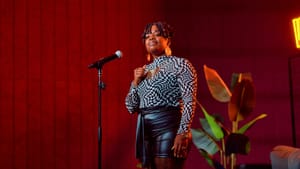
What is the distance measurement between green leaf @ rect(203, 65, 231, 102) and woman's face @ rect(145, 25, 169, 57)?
3.48 ft

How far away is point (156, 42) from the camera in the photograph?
102 inches

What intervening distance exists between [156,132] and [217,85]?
1.28 meters

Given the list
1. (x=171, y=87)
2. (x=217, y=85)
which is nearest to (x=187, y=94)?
(x=171, y=87)

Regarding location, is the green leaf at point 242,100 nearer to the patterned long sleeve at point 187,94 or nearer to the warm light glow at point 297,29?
the warm light glow at point 297,29

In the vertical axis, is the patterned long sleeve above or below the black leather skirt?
above

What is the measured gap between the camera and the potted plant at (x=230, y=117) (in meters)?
3.54

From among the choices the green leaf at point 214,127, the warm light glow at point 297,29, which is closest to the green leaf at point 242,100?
the green leaf at point 214,127

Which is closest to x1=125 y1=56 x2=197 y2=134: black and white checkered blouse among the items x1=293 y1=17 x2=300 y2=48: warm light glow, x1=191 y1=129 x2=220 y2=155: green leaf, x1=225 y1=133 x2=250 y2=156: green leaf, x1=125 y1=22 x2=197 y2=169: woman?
x1=125 y1=22 x2=197 y2=169: woman

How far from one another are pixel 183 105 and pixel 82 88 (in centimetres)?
163

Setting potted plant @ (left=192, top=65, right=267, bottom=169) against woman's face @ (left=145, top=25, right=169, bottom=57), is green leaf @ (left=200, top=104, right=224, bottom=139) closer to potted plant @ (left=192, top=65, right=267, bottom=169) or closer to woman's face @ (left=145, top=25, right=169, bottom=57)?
potted plant @ (left=192, top=65, right=267, bottom=169)

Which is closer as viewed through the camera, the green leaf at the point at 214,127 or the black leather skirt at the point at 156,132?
the black leather skirt at the point at 156,132

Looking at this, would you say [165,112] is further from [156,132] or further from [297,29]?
[297,29]

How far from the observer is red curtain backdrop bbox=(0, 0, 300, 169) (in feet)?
12.3

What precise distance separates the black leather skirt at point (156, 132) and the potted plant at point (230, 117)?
1.15 metres
